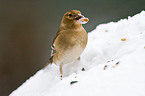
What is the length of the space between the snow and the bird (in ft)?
0.36

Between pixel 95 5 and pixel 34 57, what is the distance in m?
1.75

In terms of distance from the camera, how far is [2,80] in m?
4.59

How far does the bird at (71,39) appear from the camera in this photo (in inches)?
76.0

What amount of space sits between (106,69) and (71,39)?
2.22 ft

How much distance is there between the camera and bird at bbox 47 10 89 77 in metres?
1.93

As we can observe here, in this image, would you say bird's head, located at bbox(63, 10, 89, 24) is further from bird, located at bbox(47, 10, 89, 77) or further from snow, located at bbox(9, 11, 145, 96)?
snow, located at bbox(9, 11, 145, 96)

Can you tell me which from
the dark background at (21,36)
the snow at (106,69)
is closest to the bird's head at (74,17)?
the snow at (106,69)

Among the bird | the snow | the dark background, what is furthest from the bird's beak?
the dark background

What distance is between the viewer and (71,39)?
194 centimetres

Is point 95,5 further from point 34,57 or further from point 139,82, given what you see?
point 139,82

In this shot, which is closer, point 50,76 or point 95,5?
point 50,76

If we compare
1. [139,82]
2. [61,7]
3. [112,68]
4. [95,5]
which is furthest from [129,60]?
[61,7]

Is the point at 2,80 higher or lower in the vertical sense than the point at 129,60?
higher

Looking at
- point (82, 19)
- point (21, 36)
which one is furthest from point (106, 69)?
point (21, 36)
